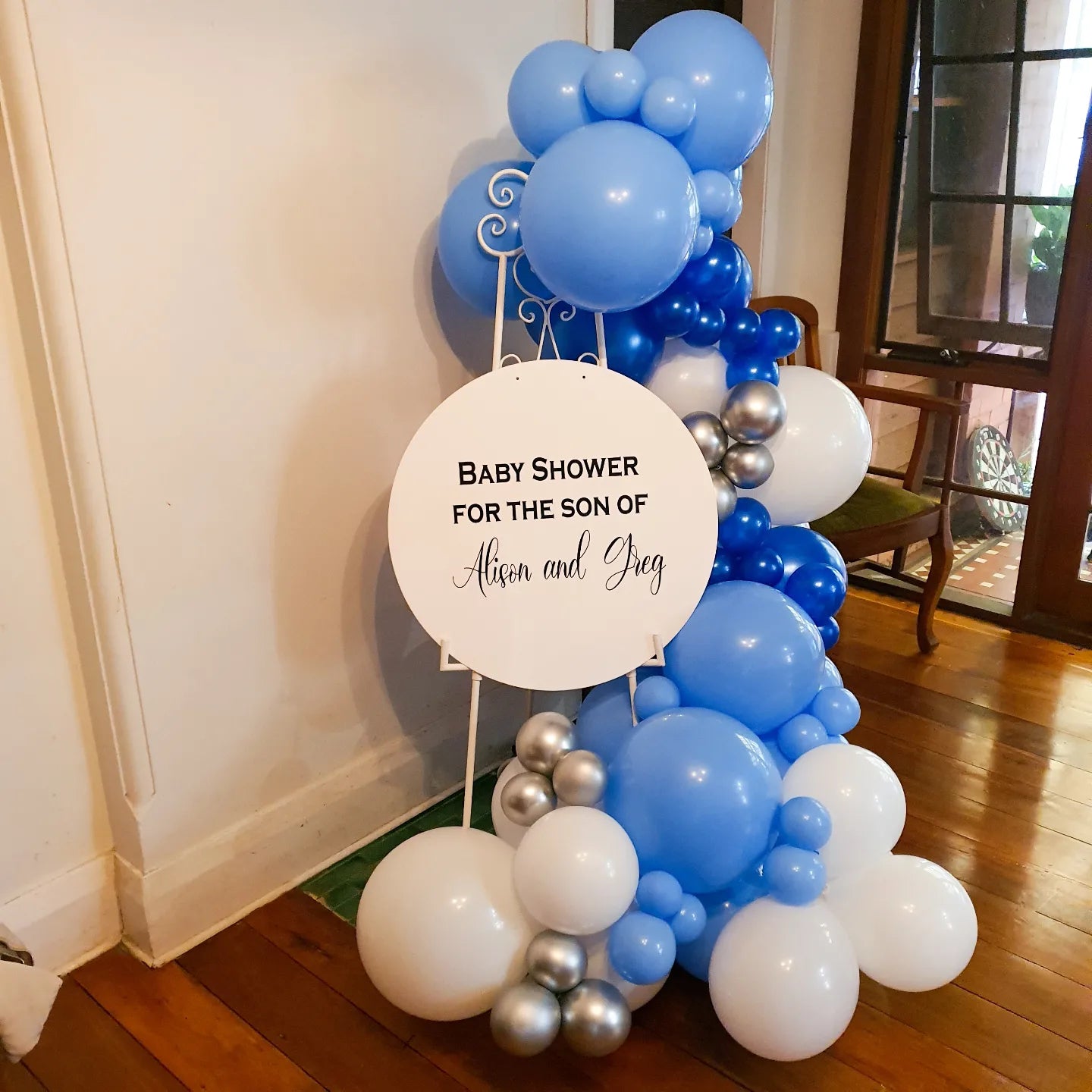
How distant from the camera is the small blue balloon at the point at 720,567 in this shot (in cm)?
180

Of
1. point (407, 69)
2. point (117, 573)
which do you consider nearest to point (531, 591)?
point (117, 573)

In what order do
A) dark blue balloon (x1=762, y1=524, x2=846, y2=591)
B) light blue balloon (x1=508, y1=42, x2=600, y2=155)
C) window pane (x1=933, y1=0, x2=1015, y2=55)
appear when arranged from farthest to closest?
1. window pane (x1=933, y1=0, x2=1015, y2=55)
2. dark blue balloon (x1=762, y1=524, x2=846, y2=591)
3. light blue balloon (x1=508, y1=42, x2=600, y2=155)

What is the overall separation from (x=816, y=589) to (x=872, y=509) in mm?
931

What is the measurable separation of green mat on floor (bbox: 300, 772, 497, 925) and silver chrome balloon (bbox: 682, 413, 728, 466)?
854mm

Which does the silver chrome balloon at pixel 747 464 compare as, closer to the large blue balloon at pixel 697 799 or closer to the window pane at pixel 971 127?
the large blue balloon at pixel 697 799

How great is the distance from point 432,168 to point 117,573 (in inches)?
35.0

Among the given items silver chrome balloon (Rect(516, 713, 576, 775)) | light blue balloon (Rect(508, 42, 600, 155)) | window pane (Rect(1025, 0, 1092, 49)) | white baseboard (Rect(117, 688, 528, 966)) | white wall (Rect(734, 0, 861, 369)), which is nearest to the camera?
light blue balloon (Rect(508, 42, 600, 155))

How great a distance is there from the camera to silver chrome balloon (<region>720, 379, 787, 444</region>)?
1688 millimetres

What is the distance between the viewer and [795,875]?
57.6 inches

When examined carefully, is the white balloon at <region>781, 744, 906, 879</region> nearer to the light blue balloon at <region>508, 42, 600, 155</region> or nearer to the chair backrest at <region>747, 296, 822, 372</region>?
the light blue balloon at <region>508, 42, 600, 155</region>

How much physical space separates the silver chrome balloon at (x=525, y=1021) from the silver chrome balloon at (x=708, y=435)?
855 millimetres

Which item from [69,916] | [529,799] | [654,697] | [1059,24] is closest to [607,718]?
[654,697]

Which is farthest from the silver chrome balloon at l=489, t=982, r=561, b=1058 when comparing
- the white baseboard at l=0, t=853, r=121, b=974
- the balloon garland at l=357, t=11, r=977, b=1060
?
the white baseboard at l=0, t=853, r=121, b=974

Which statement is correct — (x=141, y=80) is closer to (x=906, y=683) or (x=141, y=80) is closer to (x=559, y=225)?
(x=559, y=225)
